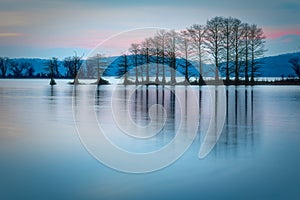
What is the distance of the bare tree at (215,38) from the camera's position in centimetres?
4979

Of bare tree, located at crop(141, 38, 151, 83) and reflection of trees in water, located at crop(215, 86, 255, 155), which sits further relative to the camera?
bare tree, located at crop(141, 38, 151, 83)

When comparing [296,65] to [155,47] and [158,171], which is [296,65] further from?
[158,171]

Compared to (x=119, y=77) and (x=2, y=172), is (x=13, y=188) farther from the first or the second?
(x=119, y=77)

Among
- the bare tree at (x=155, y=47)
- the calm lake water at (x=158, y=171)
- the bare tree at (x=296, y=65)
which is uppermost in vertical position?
the bare tree at (x=155, y=47)

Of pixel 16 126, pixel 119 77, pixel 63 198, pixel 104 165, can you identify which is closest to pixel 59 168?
pixel 104 165

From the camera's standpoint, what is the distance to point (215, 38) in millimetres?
50531

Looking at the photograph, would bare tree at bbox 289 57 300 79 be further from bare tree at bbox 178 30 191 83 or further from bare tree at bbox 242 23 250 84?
bare tree at bbox 178 30 191 83

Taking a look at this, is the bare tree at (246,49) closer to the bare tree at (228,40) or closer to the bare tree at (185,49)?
the bare tree at (228,40)

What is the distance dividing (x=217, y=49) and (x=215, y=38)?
141 centimetres

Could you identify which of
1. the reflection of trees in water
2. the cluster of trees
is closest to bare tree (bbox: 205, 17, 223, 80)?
the cluster of trees

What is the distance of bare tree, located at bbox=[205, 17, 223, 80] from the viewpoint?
49.8 m

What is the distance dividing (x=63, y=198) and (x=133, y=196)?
711 millimetres

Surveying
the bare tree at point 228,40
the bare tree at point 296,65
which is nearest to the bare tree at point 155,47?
the bare tree at point 228,40

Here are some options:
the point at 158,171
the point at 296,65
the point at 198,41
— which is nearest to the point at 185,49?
the point at 198,41
